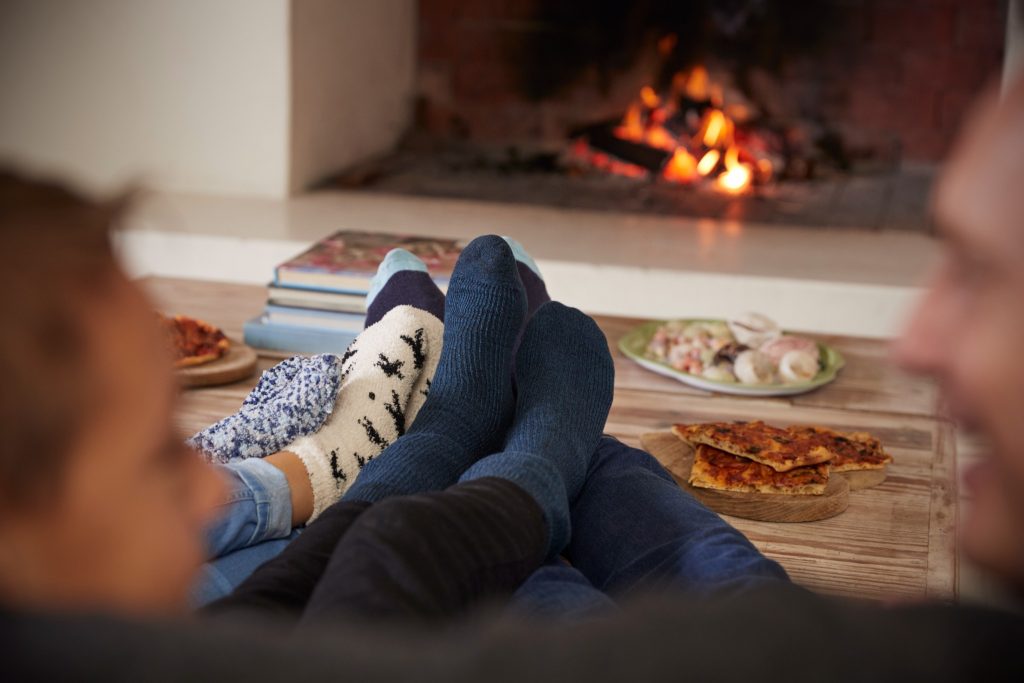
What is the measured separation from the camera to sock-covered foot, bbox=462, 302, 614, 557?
2.90 ft

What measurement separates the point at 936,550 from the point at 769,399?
39 cm

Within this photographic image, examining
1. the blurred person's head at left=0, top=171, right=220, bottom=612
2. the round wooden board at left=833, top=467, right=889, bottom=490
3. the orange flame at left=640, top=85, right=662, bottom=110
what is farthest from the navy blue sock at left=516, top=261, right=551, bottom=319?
the orange flame at left=640, top=85, right=662, bottom=110

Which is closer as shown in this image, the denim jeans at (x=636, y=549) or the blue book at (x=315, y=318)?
the denim jeans at (x=636, y=549)

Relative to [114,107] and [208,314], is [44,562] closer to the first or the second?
[208,314]

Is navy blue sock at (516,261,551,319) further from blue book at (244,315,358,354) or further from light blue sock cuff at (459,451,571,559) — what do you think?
light blue sock cuff at (459,451,571,559)

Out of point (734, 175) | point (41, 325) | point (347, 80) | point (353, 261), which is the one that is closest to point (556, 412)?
point (353, 261)

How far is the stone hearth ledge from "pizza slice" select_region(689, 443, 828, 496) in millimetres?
1031

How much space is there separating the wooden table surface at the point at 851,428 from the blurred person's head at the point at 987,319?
0.46 metres

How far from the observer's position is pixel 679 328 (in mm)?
1500

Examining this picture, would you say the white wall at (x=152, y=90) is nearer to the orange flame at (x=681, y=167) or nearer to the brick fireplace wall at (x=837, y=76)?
the brick fireplace wall at (x=837, y=76)

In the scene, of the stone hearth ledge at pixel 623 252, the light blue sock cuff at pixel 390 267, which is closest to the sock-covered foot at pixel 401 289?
the light blue sock cuff at pixel 390 267

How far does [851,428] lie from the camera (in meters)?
1.27

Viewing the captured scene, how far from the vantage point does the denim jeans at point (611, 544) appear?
2.62 ft

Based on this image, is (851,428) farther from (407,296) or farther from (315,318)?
(315,318)
